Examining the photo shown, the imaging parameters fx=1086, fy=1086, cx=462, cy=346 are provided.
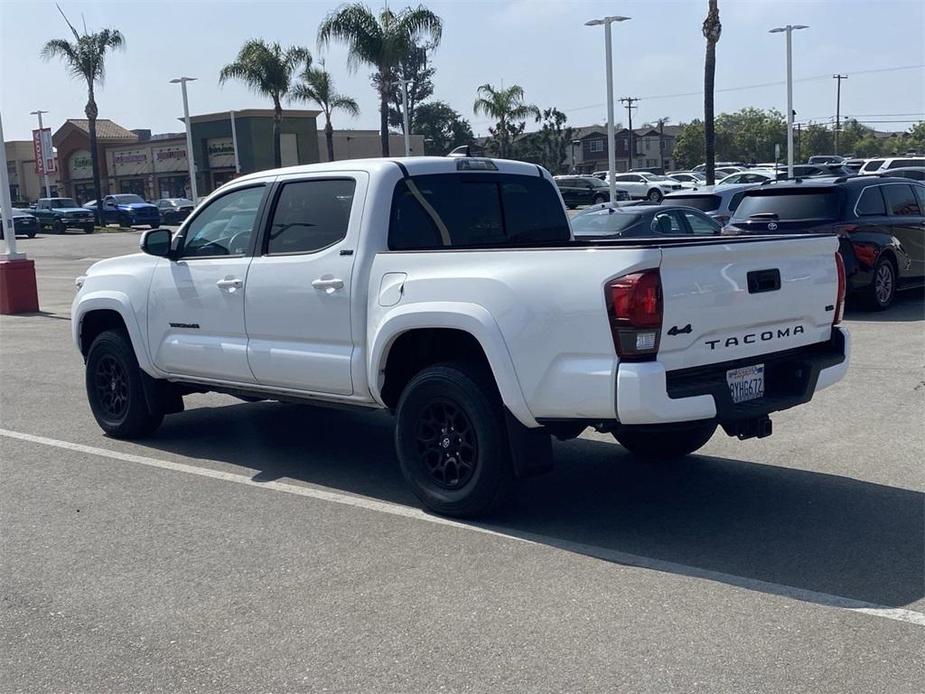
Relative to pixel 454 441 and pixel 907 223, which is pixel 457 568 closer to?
pixel 454 441

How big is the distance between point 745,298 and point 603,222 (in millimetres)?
10106

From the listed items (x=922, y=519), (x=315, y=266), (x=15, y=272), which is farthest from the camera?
(x=15, y=272)

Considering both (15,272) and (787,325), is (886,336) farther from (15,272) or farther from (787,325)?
(15,272)

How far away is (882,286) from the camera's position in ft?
46.6

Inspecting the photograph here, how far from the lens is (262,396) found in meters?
7.29

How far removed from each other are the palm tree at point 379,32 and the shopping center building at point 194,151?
72.2ft

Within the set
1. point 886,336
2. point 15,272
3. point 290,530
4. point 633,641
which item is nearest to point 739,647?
point 633,641

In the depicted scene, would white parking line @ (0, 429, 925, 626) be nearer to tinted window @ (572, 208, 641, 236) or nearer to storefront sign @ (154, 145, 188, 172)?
tinted window @ (572, 208, 641, 236)

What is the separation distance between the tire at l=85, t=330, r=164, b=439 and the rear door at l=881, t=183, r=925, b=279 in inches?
412

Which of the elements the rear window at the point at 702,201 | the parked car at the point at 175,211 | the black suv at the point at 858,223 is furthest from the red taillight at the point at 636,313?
the parked car at the point at 175,211

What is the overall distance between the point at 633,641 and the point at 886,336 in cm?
901

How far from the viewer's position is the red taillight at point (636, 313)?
5.13 meters

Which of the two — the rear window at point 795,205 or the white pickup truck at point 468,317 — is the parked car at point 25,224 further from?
the white pickup truck at point 468,317

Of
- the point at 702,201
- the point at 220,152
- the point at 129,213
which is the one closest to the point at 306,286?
the point at 702,201
